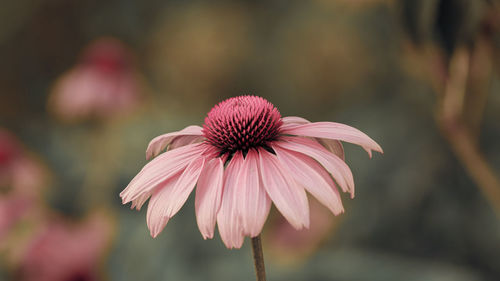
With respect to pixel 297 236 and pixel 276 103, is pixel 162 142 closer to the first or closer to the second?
pixel 297 236

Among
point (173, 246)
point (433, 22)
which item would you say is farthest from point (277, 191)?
point (173, 246)

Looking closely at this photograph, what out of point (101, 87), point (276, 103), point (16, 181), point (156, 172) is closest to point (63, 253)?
point (16, 181)

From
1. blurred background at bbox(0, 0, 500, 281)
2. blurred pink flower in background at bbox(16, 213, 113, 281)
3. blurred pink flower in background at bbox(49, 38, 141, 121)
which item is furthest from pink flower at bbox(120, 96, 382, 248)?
blurred pink flower in background at bbox(49, 38, 141, 121)

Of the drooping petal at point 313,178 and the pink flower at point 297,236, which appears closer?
the drooping petal at point 313,178

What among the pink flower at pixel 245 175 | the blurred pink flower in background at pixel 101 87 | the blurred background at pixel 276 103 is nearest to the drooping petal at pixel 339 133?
the pink flower at pixel 245 175

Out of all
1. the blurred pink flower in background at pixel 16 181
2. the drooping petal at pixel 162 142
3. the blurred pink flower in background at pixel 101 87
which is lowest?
the drooping petal at pixel 162 142

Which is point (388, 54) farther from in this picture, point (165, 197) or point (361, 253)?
point (165, 197)

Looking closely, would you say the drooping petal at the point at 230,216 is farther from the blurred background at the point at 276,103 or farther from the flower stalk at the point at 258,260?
the blurred background at the point at 276,103

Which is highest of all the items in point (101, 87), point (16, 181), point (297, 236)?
point (101, 87)
